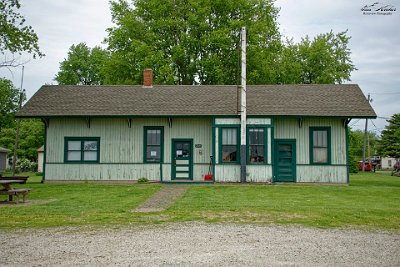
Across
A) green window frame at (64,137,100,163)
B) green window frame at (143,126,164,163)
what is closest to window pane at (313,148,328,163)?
green window frame at (143,126,164,163)

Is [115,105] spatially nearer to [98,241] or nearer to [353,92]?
[353,92]

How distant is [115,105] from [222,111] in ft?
18.2

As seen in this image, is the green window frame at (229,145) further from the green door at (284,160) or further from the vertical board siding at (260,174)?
the green door at (284,160)

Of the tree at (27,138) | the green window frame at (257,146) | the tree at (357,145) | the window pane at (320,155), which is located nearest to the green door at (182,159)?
the green window frame at (257,146)

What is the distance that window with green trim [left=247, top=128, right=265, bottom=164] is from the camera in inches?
818

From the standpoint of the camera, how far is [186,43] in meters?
Result: 34.8

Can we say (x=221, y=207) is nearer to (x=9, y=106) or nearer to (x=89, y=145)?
(x=89, y=145)

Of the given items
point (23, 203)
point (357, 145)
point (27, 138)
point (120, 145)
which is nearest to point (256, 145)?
point (120, 145)

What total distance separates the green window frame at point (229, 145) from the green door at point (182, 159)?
177 cm

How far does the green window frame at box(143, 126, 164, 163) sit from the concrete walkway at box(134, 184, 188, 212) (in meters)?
3.14

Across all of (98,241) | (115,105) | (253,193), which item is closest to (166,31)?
(115,105)

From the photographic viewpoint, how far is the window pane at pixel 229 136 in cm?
2092

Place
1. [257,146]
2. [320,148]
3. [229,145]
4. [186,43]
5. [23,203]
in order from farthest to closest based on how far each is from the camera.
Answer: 1. [186,43]
2. [320,148]
3. [229,145]
4. [257,146]
5. [23,203]

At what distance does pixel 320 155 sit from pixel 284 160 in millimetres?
1760
